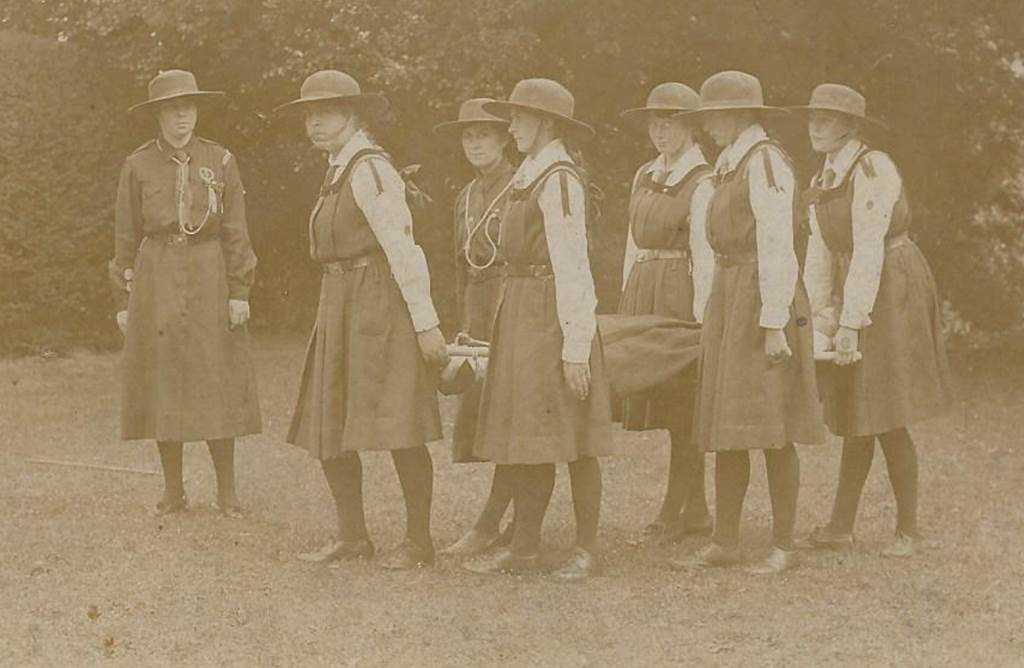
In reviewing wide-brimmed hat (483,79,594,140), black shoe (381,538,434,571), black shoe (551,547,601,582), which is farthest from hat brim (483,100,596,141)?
black shoe (381,538,434,571)

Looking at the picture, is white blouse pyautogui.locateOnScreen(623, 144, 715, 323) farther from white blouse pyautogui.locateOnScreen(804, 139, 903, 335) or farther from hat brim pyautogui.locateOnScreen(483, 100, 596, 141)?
hat brim pyautogui.locateOnScreen(483, 100, 596, 141)

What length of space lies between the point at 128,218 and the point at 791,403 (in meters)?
3.66

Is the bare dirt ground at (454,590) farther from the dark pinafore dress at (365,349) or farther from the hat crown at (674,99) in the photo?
the hat crown at (674,99)

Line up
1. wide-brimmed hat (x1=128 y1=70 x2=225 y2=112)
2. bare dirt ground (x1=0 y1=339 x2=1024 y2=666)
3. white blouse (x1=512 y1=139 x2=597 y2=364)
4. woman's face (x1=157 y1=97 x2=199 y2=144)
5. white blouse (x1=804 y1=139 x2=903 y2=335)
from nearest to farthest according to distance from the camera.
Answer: bare dirt ground (x1=0 y1=339 x2=1024 y2=666) → white blouse (x1=512 y1=139 x2=597 y2=364) → white blouse (x1=804 y1=139 x2=903 y2=335) → wide-brimmed hat (x1=128 y1=70 x2=225 y2=112) → woman's face (x1=157 y1=97 x2=199 y2=144)

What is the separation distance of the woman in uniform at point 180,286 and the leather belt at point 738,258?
8.64 feet

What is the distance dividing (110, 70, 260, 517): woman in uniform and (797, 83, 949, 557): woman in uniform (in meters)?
2.99

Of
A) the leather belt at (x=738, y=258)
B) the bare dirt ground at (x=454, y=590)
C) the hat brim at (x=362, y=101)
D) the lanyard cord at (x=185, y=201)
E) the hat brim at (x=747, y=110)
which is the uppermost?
the hat brim at (x=362, y=101)

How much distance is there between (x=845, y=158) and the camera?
24.5 ft

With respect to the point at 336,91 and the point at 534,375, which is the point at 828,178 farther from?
the point at 336,91

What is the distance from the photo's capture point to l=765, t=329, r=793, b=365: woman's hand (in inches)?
266

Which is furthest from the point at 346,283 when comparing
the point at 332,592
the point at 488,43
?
the point at 488,43

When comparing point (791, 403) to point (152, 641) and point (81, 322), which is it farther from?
point (81, 322)

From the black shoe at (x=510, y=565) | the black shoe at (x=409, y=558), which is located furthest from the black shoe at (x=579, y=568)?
Result: the black shoe at (x=409, y=558)

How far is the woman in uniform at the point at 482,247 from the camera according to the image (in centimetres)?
768
